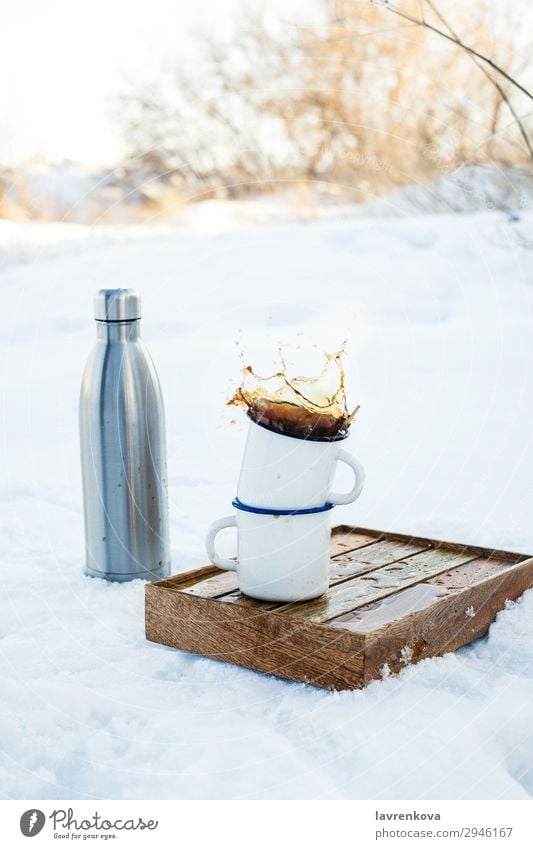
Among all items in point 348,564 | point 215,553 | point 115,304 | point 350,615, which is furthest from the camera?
point 115,304

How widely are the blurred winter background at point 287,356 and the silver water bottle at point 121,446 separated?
0.24 ft

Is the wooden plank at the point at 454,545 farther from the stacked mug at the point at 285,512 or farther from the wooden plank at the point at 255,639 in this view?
the wooden plank at the point at 255,639

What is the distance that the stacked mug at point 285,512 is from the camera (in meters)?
1.29

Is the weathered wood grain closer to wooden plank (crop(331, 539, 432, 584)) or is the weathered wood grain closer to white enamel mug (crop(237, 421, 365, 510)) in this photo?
wooden plank (crop(331, 539, 432, 584))

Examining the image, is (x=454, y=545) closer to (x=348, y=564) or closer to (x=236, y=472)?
(x=348, y=564)

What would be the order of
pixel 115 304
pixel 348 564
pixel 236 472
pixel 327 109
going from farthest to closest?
1. pixel 327 109
2. pixel 236 472
3. pixel 115 304
4. pixel 348 564

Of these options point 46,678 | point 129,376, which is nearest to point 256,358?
point 129,376

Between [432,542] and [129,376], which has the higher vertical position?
[129,376]

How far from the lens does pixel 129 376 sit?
166 cm

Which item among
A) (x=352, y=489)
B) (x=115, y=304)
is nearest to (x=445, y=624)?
(x=352, y=489)

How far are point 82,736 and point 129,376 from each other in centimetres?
69

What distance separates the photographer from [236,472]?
7.55ft

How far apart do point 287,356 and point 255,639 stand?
1.57 m
